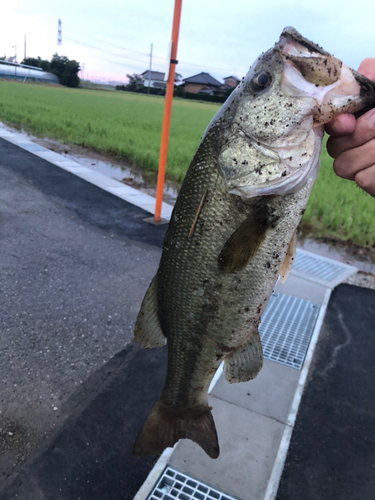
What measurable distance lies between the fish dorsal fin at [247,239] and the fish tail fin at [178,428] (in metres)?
0.93

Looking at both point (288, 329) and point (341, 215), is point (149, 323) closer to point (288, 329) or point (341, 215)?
point (288, 329)

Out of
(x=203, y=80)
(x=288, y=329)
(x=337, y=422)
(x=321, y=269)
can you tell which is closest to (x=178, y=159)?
(x=321, y=269)

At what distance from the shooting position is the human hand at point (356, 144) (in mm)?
1541

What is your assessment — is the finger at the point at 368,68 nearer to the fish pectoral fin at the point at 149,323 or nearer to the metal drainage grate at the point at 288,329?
the fish pectoral fin at the point at 149,323

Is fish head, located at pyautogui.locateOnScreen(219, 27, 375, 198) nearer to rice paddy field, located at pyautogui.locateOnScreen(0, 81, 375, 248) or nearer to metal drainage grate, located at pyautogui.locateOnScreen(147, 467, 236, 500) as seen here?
metal drainage grate, located at pyautogui.locateOnScreen(147, 467, 236, 500)

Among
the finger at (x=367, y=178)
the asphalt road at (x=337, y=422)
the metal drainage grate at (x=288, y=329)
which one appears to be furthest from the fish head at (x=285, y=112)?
the metal drainage grate at (x=288, y=329)

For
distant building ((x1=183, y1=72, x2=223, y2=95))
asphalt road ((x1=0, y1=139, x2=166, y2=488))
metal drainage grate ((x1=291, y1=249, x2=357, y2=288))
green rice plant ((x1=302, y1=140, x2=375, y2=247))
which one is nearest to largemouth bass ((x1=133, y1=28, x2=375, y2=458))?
asphalt road ((x1=0, y1=139, x2=166, y2=488))

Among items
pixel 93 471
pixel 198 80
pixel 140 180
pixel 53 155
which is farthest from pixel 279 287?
pixel 198 80

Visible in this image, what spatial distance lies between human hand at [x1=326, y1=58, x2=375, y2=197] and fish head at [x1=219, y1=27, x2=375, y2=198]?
0.18ft

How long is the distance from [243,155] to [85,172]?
9.19m

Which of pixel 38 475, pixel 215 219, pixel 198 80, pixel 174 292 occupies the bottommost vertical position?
pixel 38 475

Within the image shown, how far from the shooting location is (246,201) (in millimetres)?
1579

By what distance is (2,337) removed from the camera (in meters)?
3.80

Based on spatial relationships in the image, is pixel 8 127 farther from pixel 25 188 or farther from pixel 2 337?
pixel 2 337
